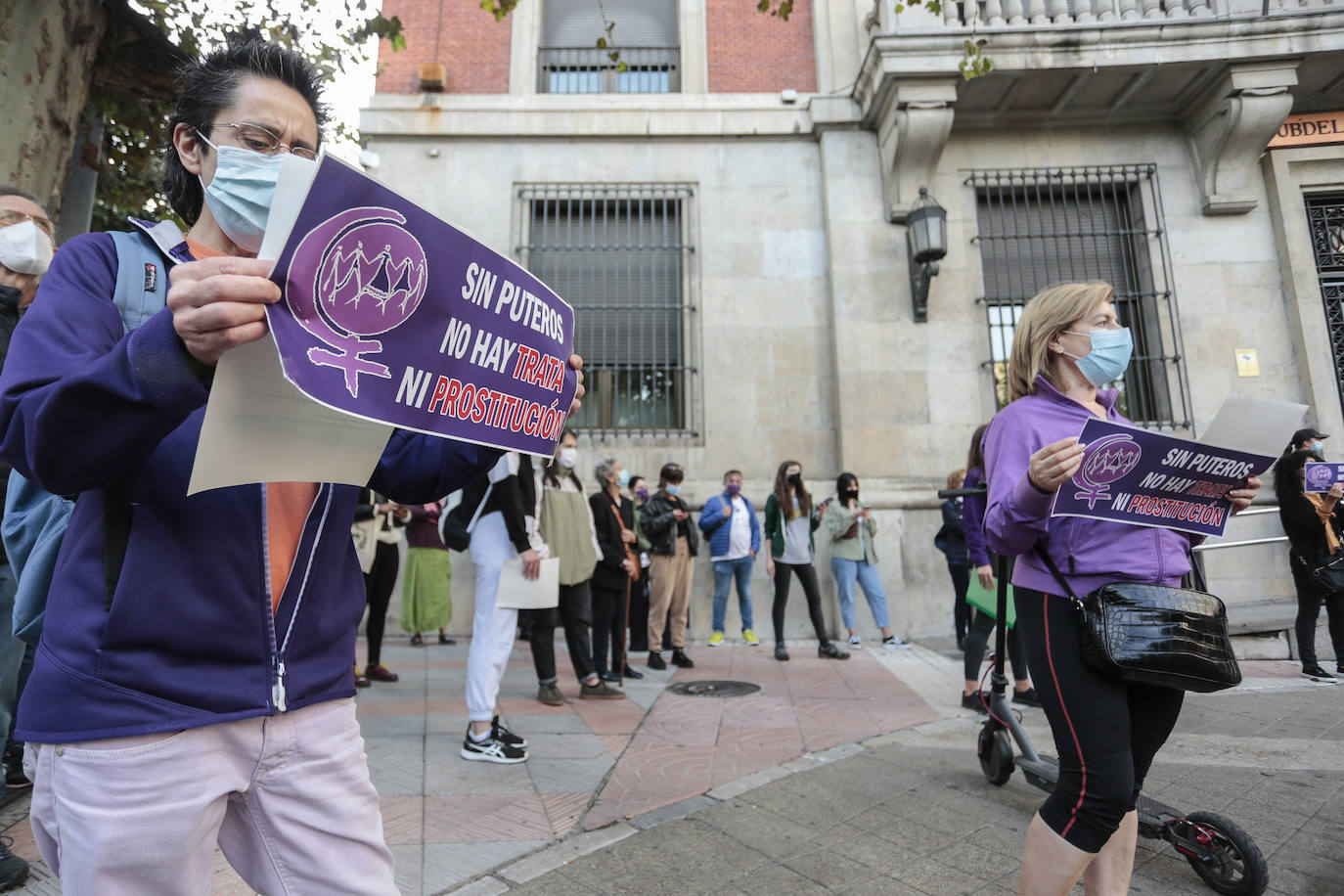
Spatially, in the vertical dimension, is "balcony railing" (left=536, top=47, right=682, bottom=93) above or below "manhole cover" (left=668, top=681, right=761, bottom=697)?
above

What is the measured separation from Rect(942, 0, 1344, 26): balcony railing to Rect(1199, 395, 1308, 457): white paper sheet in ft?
28.1

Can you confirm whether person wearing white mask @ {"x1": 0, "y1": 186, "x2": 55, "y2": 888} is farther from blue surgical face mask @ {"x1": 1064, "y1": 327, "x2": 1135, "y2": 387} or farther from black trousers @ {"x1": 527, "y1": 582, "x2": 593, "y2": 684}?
blue surgical face mask @ {"x1": 1064, "y1": 327, "x2": 1135, "y2": 387}

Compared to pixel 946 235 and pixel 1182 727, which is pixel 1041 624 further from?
pixel 946 235

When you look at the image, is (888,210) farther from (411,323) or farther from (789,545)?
(411,323)

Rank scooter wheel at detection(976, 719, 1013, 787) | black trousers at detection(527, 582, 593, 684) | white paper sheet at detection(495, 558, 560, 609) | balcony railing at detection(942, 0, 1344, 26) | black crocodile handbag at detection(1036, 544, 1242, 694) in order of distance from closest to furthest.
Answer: black crocodile handbag at detection(1036, 544, 1242, 694)
scooter wheel at detection(976, 719, 1013, 787)
white paper sheet at detection(495, 558, 560, 609)
black trousers at detection(527, 582, 593, 684)
balcony railing at detection(942, 0, 1344, 26)

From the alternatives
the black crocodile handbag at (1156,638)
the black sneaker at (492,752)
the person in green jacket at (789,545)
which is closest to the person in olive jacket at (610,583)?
the person in green jacket at (789,545)

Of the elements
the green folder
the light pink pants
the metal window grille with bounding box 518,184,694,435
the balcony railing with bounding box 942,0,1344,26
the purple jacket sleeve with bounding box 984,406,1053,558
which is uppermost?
the balcony railing with bounding box 942,0,1344,26

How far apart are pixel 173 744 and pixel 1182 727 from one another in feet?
18.1

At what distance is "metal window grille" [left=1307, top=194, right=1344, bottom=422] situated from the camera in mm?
9531

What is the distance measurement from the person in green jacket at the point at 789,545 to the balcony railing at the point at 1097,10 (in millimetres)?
6020

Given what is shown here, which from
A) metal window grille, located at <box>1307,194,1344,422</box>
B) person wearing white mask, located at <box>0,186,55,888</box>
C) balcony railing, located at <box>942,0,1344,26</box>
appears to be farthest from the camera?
metal window grille, located at <box>1307,194,1344,422</box>

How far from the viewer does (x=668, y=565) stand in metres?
7.32

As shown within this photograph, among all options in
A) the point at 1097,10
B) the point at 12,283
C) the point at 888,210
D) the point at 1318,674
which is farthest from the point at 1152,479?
the point at 1097,10

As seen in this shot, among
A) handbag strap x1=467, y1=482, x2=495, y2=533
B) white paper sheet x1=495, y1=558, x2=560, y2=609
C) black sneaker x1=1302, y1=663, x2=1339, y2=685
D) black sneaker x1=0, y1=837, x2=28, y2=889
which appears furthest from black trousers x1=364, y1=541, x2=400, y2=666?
black sneaker x1=1302, y1=663, x2=1339, y2=685
